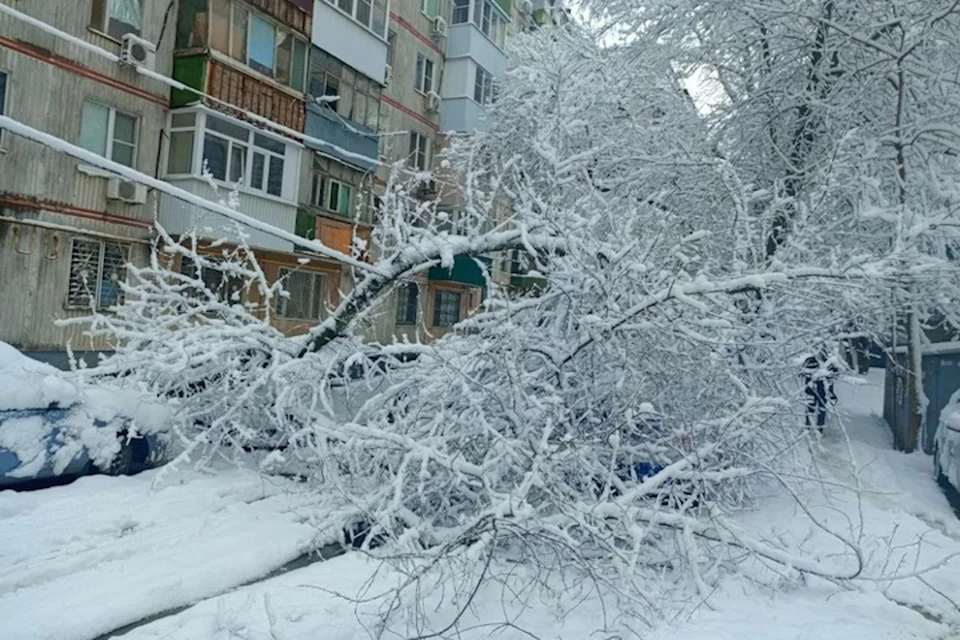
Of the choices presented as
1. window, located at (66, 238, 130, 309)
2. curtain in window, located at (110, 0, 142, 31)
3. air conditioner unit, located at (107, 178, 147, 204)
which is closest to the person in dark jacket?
window, located at (66, 238, 130, 309)

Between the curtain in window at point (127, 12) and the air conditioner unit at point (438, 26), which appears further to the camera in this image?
the air conditioner unit at point (438, 26)

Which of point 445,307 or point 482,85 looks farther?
point 445,307

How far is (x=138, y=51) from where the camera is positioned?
1440 centimetres

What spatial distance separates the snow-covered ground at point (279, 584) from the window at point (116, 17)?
1009cm

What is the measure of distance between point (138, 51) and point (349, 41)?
565 cm

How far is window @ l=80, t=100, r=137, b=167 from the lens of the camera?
13945 mm

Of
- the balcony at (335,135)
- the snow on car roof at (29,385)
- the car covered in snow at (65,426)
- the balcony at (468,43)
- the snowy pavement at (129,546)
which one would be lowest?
the snowy pavement at (129,546)

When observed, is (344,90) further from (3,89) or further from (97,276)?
(3,89)

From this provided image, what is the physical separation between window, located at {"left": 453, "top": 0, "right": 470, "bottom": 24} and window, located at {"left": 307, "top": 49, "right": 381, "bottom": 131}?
673cm

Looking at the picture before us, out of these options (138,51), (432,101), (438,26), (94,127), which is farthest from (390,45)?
(94,127)

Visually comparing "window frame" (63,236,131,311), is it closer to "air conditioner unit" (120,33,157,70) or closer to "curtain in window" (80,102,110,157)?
"curtain in window" (80,102,110,157)

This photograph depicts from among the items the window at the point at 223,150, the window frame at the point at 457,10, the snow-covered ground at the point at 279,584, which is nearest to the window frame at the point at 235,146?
the window at the point at 223,150

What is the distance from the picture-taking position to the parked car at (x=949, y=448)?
7.69 metres

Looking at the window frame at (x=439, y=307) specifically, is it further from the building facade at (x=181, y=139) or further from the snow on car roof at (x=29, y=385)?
the snow on car roof at (x=29, y=385)
